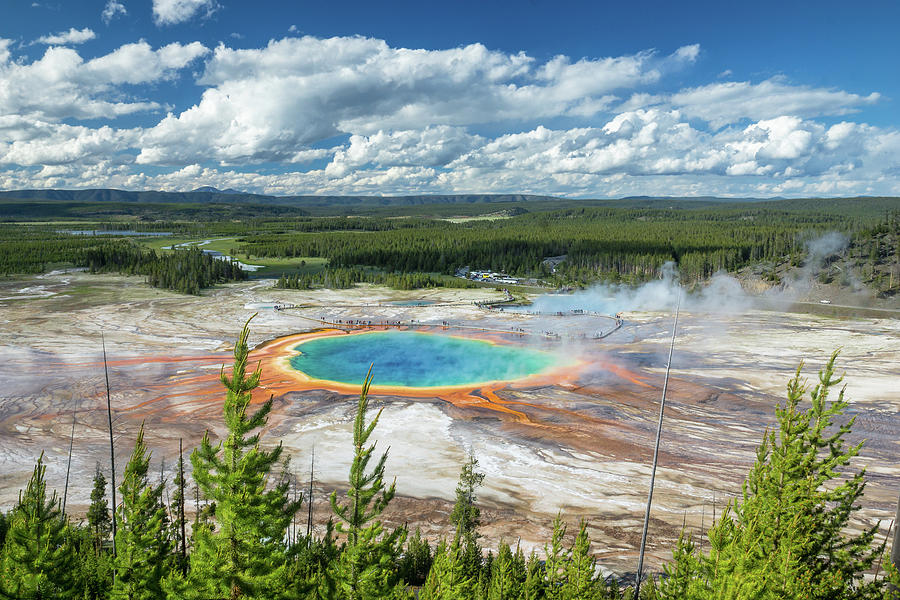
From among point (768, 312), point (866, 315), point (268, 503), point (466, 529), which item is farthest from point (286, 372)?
point (866, 315)

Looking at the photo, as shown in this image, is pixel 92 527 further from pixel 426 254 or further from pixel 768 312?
pixel 426 254

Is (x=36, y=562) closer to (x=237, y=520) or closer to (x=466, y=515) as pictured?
(x=237, y=520)

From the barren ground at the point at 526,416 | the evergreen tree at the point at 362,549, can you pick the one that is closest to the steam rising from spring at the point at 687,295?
the barren ground at the point at 526,416

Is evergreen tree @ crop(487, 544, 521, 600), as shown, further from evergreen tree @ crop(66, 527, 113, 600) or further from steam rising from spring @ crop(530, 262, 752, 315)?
steam rising from spring @ crop(530, 262, 752, 315)

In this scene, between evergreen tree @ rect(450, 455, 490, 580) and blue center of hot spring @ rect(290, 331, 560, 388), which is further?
blue center of hot spring @ rect(290, 331, 560, 388)

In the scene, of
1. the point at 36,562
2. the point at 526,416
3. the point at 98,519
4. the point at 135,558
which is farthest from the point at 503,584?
the point at 526,416

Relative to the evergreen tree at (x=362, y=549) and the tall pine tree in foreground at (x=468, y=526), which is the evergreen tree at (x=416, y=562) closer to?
the tall pine tree in foreground at (x=468, y=526)

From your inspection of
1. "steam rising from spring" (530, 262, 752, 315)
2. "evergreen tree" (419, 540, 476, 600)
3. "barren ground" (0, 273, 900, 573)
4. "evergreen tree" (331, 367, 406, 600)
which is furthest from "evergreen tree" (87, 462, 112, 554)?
"steam rising from spring" (530, 262, 752, 315)

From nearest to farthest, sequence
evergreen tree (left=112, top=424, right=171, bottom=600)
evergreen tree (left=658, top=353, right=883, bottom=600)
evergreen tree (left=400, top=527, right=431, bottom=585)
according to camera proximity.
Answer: evergreen tree (left=658, top=353, right=883, bottom=600), evergreen tree (left=112, top=424, right=171, bottom=600), evergreen tree (left=400, top=527, right=431, bottom=585)
